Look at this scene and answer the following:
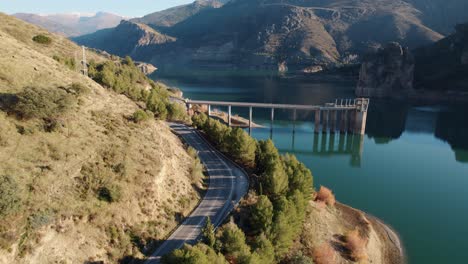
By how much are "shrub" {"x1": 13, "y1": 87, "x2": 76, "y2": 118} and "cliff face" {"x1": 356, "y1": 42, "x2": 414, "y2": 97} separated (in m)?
148

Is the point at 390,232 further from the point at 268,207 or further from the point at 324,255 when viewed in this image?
the point at 268,207

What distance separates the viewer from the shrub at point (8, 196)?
2367 centimetres

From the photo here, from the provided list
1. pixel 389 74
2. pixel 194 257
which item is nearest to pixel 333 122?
pixel 194 257

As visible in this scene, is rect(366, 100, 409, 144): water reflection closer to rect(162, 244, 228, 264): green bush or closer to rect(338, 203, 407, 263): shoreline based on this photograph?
rect(338, 203, 407, 263): shoreline

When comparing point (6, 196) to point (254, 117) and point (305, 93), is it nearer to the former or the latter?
point (254, 117)

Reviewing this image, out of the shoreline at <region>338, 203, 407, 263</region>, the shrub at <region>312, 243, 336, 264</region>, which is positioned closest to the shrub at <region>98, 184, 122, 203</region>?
the shrub at <region>312, 243, 336, 264</region>

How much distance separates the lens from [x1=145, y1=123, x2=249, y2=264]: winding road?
103 ft

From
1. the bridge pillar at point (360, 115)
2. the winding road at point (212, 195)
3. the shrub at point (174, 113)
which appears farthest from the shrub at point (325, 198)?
the bridge pillar at point (360, 115)

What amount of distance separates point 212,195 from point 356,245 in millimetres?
16221

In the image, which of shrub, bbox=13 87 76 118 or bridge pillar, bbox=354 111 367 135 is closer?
shrub, bbox=13 87 76 118

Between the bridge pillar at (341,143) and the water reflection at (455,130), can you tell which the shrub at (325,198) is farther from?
the water reflection at (455,130)

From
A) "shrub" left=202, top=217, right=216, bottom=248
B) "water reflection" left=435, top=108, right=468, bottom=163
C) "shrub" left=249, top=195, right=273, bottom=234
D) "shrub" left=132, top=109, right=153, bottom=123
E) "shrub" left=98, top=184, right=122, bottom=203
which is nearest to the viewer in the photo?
"shrub" left=202, top=217, right=216, bottom=248

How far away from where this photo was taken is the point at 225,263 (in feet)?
87.2

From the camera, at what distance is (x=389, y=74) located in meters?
160
